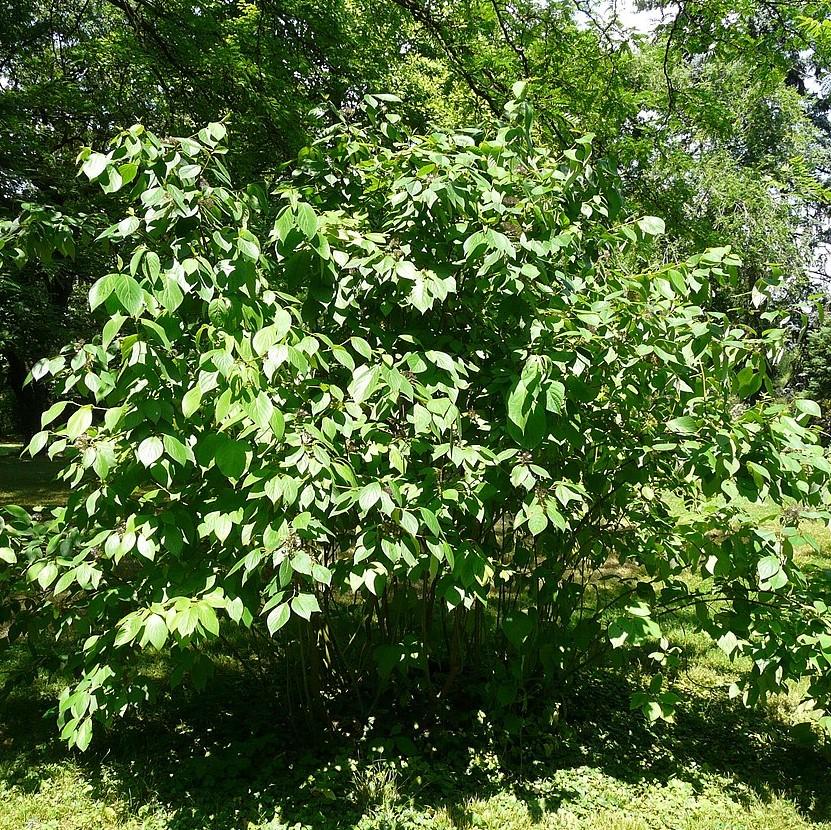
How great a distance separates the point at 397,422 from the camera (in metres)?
2.44

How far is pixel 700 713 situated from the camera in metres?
3.75

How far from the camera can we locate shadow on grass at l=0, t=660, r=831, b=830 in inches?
109

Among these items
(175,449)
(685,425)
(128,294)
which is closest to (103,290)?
(128,294)

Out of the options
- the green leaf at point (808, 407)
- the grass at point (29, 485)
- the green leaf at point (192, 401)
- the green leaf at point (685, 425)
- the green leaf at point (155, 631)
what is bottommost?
the grass at point (29, 485)

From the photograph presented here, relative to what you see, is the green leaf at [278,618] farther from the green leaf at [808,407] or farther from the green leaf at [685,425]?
the green leaf at [808,407]

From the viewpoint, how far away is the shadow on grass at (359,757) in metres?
2.77

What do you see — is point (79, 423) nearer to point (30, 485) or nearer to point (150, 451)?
point (150, 451)

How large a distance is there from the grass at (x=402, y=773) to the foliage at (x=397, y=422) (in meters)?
0.30

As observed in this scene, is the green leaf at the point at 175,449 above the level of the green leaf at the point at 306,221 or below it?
below

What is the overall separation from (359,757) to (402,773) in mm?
209

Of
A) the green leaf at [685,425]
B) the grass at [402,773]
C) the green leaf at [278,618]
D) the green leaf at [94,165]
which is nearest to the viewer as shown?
the green leaf at [278,618]

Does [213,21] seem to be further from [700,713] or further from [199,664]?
[700,713]

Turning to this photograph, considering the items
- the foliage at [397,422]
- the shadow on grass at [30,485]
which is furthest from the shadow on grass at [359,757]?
the shadow on grass at [30,485]

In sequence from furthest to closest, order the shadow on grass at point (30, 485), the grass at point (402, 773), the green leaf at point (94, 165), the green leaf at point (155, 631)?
the shadow on grass at point (30, 485) → the grass at point (402, 773) → the green leaf at point (94, 165) → the green leaf at point (155, 631)
